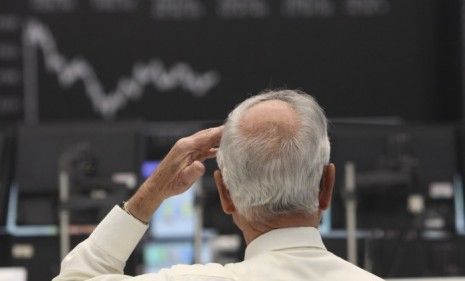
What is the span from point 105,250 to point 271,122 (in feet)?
1.31

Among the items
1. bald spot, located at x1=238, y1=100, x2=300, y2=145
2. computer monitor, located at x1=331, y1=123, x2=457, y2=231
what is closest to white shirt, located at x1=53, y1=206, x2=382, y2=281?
bald spot, located at x1=238, y1=100, x2=300, y2=145

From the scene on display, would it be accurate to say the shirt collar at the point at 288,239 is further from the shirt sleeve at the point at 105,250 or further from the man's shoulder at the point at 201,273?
the shirt sleeve at the point at 105,250

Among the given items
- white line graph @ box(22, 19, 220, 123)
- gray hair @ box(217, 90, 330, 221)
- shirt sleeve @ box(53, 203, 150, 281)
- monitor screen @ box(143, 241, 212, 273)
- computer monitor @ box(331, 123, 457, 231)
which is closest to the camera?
gray hair @ box(217, 90, 330, 221)

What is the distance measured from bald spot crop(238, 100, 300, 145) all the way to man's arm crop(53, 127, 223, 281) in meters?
0.16

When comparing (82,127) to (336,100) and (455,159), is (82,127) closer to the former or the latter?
(455,159)

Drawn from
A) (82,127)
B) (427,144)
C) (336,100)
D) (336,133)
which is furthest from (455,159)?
(336,100)

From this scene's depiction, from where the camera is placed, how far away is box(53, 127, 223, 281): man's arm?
1.76 meters

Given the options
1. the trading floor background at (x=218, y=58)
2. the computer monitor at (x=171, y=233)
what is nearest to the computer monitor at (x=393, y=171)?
the computer monitor at (x=171, y=233)

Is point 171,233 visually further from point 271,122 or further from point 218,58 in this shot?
point 271,122

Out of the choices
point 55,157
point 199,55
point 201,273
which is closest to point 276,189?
point 201,273

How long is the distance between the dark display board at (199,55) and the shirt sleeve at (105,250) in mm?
3858

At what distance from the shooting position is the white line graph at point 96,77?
566cm

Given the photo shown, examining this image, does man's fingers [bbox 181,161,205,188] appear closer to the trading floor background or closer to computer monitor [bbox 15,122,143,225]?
computer monitor [bbox 15,122,143,225]

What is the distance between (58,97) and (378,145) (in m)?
2.54
